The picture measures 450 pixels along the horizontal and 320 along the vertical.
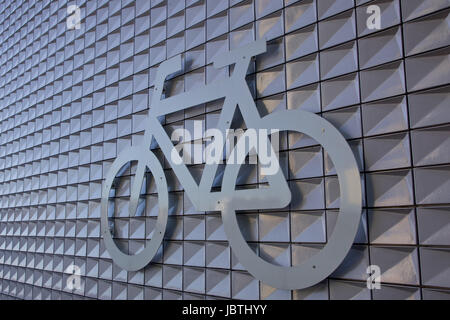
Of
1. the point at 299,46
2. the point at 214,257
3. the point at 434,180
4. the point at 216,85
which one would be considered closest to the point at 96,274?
the point at 214,257

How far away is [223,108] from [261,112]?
8.6 inches

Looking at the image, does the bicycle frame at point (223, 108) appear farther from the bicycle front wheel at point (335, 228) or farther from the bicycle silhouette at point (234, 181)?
the bicycle front wheel at point (335, 228)

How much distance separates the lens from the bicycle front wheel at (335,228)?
156 centimetres

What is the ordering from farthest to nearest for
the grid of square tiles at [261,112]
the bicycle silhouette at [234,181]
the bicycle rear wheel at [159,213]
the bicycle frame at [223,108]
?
the bicycle rear wheel at [159,213] < the bicycle frame at [223,108] < the bicycle silhouette at [234,181] < the grid of square tiles at [261,112]

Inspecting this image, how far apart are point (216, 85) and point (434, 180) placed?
3.86 ft

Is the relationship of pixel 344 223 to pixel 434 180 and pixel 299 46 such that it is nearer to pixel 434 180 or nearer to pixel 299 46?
pixel 434 180

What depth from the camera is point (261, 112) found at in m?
1.99

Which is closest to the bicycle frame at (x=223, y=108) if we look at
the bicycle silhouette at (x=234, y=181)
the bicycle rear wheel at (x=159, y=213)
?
the bicycle silhouette at (x=234, y=181)

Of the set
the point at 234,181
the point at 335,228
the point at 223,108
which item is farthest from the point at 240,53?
the point at 335,228

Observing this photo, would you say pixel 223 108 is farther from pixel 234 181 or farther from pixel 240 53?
pixel 234 181

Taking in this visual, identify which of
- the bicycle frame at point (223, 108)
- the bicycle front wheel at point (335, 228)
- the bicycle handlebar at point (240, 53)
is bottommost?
the bicycle front wheel at point (335, 228)

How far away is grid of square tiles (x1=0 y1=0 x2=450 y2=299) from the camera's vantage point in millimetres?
1460

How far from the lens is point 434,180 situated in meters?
1.41

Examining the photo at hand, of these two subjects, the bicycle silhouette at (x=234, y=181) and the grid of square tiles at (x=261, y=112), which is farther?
the bicycle silhouette at (x=234, y=181)
